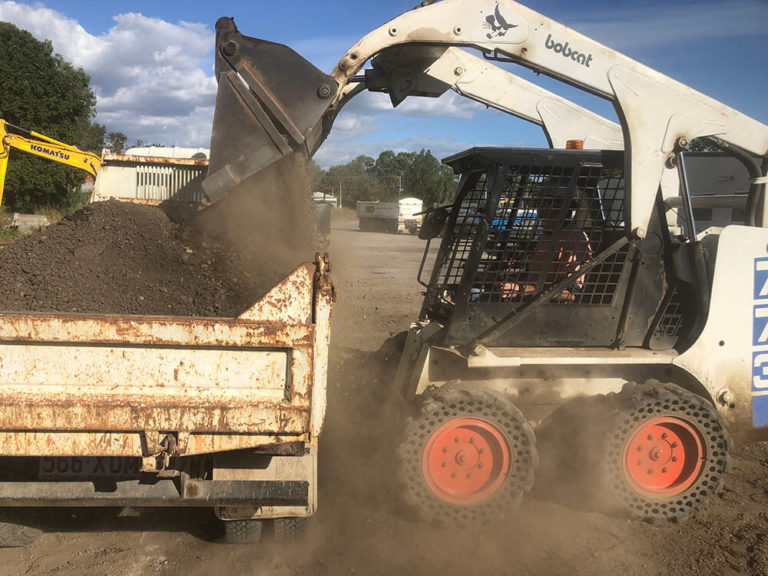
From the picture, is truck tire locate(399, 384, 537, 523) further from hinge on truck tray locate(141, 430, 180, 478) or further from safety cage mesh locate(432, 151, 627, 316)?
hinge on truck tray locate(141, 430, 180, 478)

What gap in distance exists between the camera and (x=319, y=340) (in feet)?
9.53

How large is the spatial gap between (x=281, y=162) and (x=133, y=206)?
5.20 ft

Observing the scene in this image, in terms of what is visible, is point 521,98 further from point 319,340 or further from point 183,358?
point 183,358

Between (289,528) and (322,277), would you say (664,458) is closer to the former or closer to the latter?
(289,528)

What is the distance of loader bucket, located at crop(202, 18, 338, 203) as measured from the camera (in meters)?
3.91

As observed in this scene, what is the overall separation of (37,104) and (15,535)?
29.4 metres

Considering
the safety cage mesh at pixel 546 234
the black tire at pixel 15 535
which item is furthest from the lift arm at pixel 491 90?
the black tire at pixel 15 535

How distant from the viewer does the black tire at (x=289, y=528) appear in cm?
358

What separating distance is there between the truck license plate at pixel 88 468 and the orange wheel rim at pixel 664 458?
2963 mm

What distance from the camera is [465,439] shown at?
3861mm

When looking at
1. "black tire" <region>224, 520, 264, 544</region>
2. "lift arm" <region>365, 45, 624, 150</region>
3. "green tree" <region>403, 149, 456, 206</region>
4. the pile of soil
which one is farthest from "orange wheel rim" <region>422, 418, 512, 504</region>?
"green tree" <region>403, 149, 456, 206</region>

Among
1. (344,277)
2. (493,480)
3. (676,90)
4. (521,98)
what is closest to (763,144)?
(676,90)

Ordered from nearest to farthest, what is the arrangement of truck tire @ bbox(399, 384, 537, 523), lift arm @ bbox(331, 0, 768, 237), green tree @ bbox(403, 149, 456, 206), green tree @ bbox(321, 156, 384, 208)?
1. truck tire @ bbox(399, 384, 537, 523)
2. lift arm @ bbox(331, 0, 768, 237)
3. green tree @ bbox(403, 149, 456, 206)
4. green tree @ bbox(321, 156, 384, 208)

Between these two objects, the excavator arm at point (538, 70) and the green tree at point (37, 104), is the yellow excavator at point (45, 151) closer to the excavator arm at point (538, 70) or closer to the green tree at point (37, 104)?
the excavator arm at point (538, 70)
